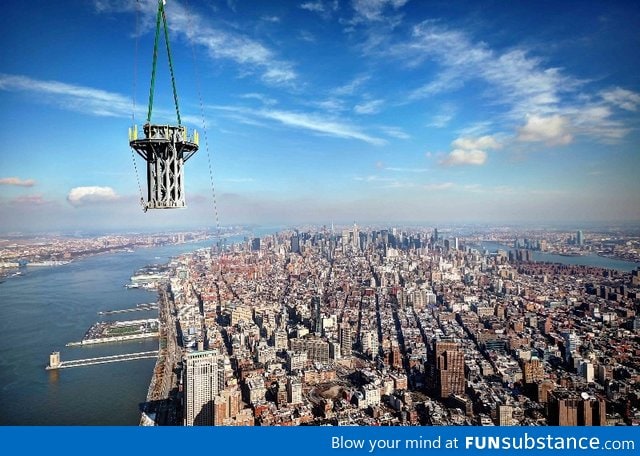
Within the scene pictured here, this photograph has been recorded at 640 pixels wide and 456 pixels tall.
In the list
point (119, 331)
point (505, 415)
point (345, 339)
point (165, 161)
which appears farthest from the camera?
point (119, 331)

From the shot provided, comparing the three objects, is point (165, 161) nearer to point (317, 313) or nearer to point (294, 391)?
point (294, 391)

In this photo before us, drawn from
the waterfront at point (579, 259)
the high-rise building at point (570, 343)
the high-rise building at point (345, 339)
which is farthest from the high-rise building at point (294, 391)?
the waterfront at point (579, 259)

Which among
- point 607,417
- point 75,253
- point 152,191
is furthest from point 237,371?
point 152,191

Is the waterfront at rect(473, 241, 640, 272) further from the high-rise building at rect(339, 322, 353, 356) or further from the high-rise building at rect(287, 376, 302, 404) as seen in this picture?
the high-rise building at rect(287, 376, 302, 404)

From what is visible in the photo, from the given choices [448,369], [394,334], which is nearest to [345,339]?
[394,334]

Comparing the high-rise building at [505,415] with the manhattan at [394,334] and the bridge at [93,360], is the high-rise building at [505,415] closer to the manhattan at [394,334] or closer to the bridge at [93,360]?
the manhattan at [394,334]

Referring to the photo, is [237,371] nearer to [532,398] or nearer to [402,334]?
[402,334]

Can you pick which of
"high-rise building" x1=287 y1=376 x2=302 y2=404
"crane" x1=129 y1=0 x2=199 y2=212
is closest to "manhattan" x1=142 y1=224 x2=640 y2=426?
"high-rise building" x1=287 y1=376 x2=302 y2=404
